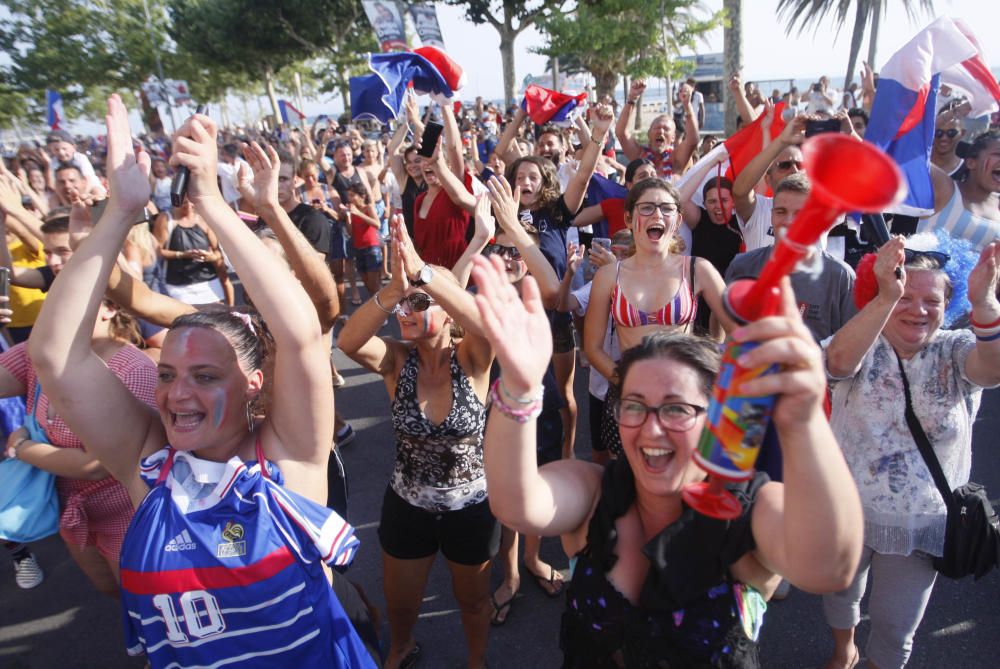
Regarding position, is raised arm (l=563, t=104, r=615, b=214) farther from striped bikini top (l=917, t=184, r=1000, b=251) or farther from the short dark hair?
the short dark hair

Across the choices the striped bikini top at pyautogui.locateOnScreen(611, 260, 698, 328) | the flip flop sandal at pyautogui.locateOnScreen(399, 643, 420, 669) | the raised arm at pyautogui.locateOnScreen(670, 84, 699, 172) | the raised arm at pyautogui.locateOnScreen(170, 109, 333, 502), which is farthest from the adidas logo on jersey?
the raised arm at pyautogui.locateOnScreen(670, 84, 699, 172)

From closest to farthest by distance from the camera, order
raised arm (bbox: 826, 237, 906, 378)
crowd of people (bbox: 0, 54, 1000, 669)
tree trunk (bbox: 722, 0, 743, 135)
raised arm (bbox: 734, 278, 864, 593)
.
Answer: raised arm (bbox: 734, 278, 864, 593)
crowd of people (bbox: 0, 54, 1000, 669)
raised arm (bbox: 826, 237, 906, 378)
tree trunk (bbox: 722, 0, 743, 135)

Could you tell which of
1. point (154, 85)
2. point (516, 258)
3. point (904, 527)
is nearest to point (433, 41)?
point (154, 85)

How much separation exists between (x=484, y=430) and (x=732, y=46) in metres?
11.4

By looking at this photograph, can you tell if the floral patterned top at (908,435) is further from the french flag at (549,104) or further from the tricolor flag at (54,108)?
the tricolor flag at (54,108)

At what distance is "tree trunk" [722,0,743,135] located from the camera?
10.5 metres

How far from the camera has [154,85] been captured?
15836 millimetres

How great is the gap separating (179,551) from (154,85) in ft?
60.0

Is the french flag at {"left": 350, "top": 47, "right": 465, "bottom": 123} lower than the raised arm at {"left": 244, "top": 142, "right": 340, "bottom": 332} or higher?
higher

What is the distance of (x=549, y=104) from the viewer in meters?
6.31

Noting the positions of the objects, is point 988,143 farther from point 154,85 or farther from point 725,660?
point 154,85

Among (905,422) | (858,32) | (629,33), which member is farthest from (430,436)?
(858,32)

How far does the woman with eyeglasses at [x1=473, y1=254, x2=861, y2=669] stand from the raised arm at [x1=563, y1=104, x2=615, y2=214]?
2.85 meters

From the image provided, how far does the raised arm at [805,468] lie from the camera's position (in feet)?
2.77
